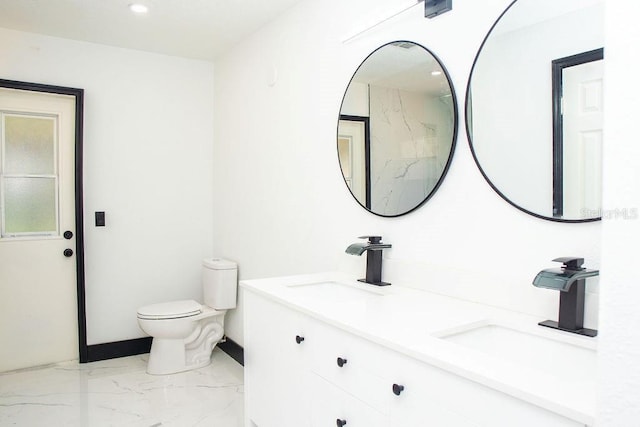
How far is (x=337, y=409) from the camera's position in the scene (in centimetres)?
143

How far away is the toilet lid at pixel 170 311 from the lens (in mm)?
3047


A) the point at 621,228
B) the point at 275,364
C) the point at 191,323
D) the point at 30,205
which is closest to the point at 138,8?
the point at 30,205

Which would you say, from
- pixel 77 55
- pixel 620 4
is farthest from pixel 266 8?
pixel 620 4

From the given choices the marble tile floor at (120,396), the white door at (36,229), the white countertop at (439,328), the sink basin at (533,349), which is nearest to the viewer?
the white countertop at (439,328)

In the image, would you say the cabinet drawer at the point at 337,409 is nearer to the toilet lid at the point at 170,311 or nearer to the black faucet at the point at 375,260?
the black faucet at the point at 375,260

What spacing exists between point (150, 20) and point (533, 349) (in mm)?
2981

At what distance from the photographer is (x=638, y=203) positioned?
1.72 feet

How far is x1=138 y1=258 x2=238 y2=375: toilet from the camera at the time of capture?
10.1 feet

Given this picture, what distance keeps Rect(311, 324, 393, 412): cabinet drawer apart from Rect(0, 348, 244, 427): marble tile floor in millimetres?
1212

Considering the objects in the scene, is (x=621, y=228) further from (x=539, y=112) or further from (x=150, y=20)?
(x=150, y=20)

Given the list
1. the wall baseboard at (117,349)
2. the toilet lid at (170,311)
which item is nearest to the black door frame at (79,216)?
the wall baseboard at (117,349)

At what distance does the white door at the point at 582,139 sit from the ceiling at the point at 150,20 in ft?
6.06

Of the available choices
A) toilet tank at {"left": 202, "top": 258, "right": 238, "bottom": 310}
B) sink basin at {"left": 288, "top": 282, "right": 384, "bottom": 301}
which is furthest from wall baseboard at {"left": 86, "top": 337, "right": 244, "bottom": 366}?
sink basin at {"left": 288, "top": 282, "right": 384, "bottom": 301}

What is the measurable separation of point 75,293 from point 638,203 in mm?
3716
